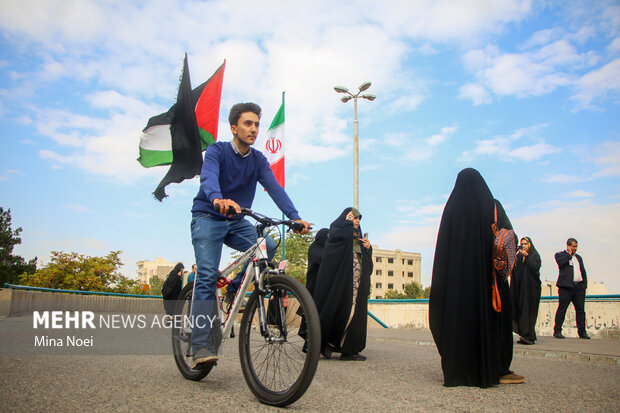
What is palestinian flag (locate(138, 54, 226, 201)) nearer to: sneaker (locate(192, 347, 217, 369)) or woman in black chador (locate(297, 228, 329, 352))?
woman in black chador (locate(297, 228, 329, 352))

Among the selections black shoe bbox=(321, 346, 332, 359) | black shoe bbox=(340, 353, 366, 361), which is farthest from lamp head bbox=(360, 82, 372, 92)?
black shoe bbox=(340, 353, 366, 361)

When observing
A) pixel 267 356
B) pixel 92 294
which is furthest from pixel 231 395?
pixel 92 294

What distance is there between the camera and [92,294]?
22.0 meters

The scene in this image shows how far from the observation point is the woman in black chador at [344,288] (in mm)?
6789

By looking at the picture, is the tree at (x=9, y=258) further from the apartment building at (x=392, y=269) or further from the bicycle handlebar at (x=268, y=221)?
the apartment building at (x=392, y=269)

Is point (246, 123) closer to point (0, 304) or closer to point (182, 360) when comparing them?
point (182, 360)

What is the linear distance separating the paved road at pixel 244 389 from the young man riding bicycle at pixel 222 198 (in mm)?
477

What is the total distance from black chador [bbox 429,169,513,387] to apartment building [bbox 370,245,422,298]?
106945 millimetres

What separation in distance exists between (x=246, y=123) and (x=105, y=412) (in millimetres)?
2420

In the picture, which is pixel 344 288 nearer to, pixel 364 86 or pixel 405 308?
pixel 405 308

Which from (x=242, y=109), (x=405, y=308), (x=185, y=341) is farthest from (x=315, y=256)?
(x=405, y=308)

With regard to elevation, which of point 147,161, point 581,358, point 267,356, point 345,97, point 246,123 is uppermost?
point 345,97

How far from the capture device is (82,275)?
3050cm

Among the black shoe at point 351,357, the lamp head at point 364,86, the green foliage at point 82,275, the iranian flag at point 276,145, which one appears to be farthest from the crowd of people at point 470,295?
the green foliage at point 82,275
